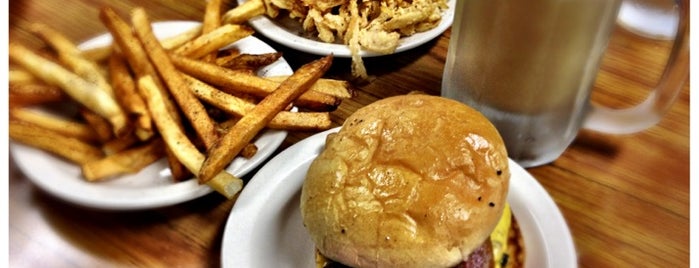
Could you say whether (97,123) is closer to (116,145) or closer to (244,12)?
(116,145)

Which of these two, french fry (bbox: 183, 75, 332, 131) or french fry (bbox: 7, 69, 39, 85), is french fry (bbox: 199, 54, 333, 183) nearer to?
french fry (bbox: 183, 75, 332, 131)

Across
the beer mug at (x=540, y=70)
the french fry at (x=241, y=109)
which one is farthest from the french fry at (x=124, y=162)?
the beer mug at (x=540, y=70)

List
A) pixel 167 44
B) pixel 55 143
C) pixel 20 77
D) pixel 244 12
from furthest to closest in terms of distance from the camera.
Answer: pixel 244 12
pixel 167 44
pixel 55 143
pixel 20 77

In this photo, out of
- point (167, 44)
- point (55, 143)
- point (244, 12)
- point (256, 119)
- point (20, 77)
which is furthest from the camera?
point (244, 12)

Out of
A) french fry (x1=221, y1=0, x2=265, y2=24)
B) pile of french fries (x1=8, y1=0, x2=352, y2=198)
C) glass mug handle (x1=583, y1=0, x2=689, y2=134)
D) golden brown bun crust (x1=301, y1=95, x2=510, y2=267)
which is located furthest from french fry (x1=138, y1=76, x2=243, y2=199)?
glass mug handle (x1=583, y1=0, x2=689, y2=134)

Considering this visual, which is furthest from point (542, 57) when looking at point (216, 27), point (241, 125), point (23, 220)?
point (23, 220)

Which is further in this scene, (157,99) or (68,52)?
(157,99)

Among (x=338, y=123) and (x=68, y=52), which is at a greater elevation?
(x=68, y=52)

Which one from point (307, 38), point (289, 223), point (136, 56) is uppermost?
point (136, 56)

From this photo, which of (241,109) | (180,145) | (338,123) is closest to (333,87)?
(338,123)
